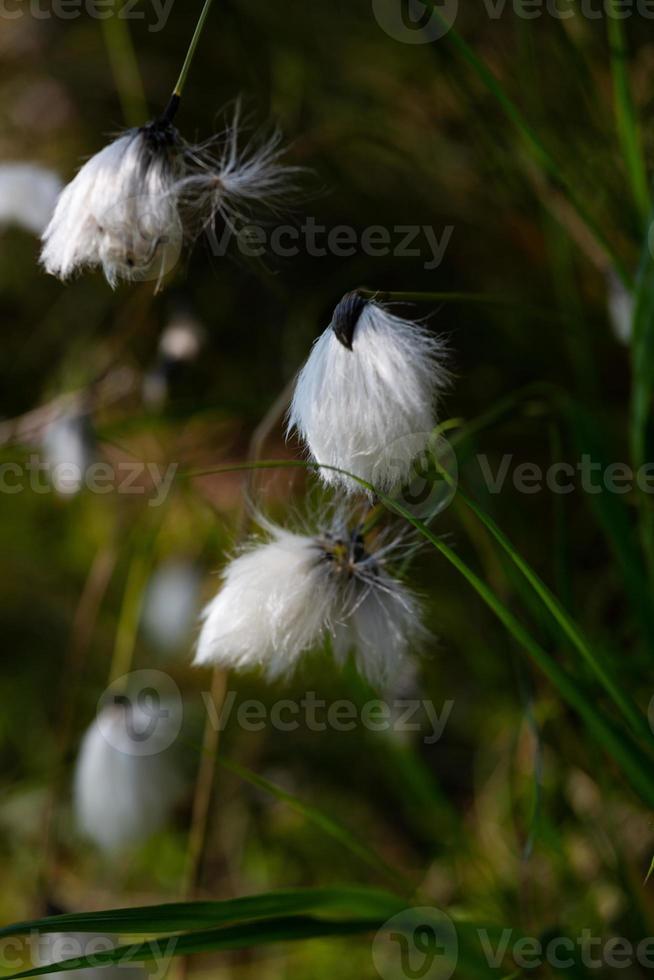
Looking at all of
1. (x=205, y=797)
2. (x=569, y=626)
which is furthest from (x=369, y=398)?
(x=205, y=797)

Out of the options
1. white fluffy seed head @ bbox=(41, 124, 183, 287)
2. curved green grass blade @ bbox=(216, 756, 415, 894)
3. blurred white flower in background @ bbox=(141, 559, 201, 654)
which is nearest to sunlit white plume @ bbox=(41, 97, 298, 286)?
white fluffy seed head @ bbox=(41, 124, 183, 287)

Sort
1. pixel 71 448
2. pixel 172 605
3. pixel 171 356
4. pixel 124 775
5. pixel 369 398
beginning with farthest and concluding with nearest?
pixel 172 605
pixel 171 356
pixel 71 448
pixel 124 775
pixel 369 398

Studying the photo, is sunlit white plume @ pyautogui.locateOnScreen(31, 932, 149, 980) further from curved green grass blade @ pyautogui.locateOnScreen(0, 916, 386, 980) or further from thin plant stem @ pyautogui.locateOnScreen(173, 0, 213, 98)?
thin plant stem @ pyautogui.locateOnScreen(173, 0, 213, 98)

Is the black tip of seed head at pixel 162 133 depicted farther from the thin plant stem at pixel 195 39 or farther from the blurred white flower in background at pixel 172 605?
the blurred white flower in background at pixel 172 605

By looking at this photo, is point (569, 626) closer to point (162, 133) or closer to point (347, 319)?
point (347, 319)

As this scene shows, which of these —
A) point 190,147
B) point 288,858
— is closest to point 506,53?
point 190,147

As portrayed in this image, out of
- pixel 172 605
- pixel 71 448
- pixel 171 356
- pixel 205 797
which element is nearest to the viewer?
pixel 205 797

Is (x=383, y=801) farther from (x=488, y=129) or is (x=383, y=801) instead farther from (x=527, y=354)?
(x=488, y=129)

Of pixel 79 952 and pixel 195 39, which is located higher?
pixel 195 39
